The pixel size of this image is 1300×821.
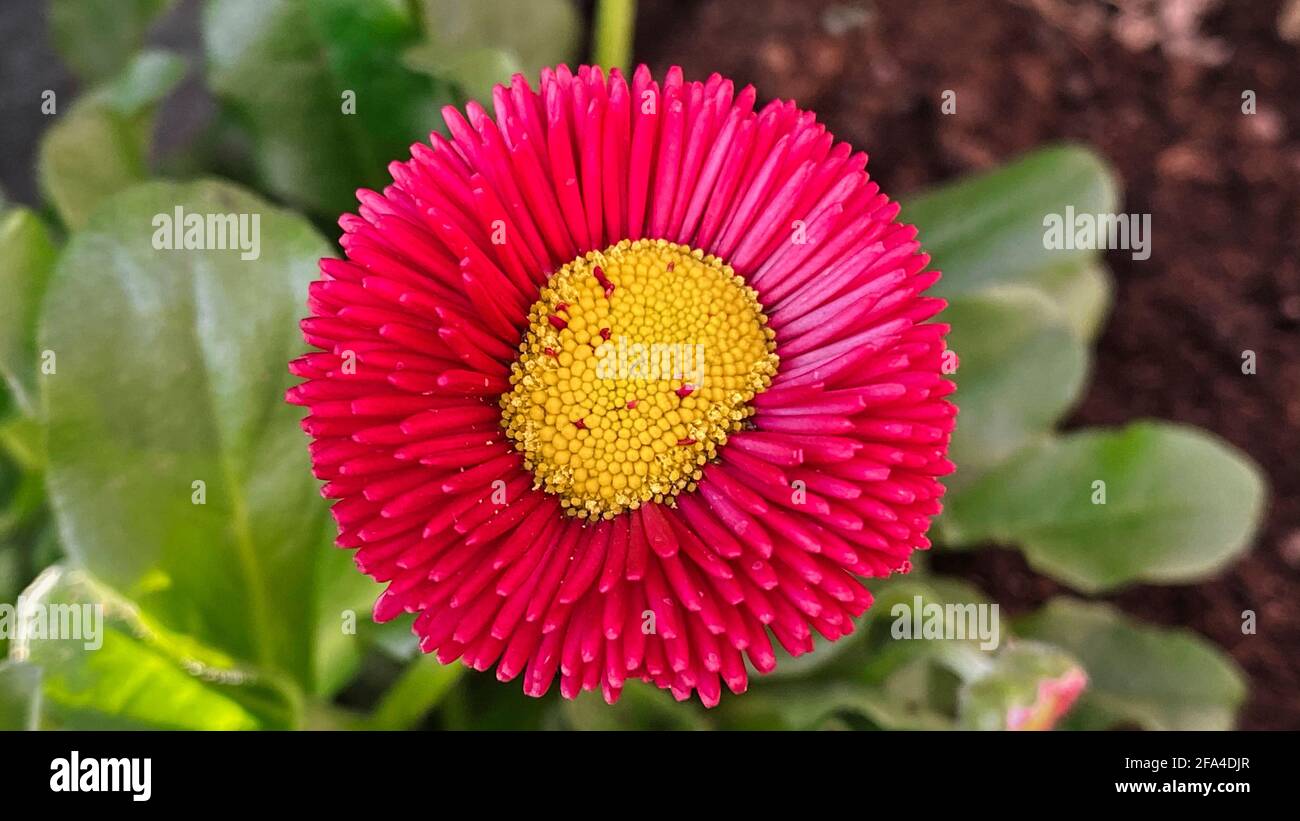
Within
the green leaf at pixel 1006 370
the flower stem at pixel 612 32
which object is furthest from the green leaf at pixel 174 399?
the green leaf at pixel 1006 370

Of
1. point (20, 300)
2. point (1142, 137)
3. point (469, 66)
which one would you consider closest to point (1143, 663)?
point (1142, 137)

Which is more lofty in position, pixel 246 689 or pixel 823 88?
pixel 823 88

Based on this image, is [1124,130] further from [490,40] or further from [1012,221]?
[490,40]

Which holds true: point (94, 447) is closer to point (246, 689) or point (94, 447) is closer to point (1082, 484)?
point (246, 689)

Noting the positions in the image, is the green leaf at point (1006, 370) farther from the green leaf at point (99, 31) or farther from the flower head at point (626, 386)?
the green leaf at point (99, 31)

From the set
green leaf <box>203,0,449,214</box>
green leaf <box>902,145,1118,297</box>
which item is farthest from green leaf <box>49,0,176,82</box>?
green leaf <box>902,145,1118,297</box>

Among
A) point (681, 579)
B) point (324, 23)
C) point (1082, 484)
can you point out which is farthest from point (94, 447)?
point (1082, 484)
